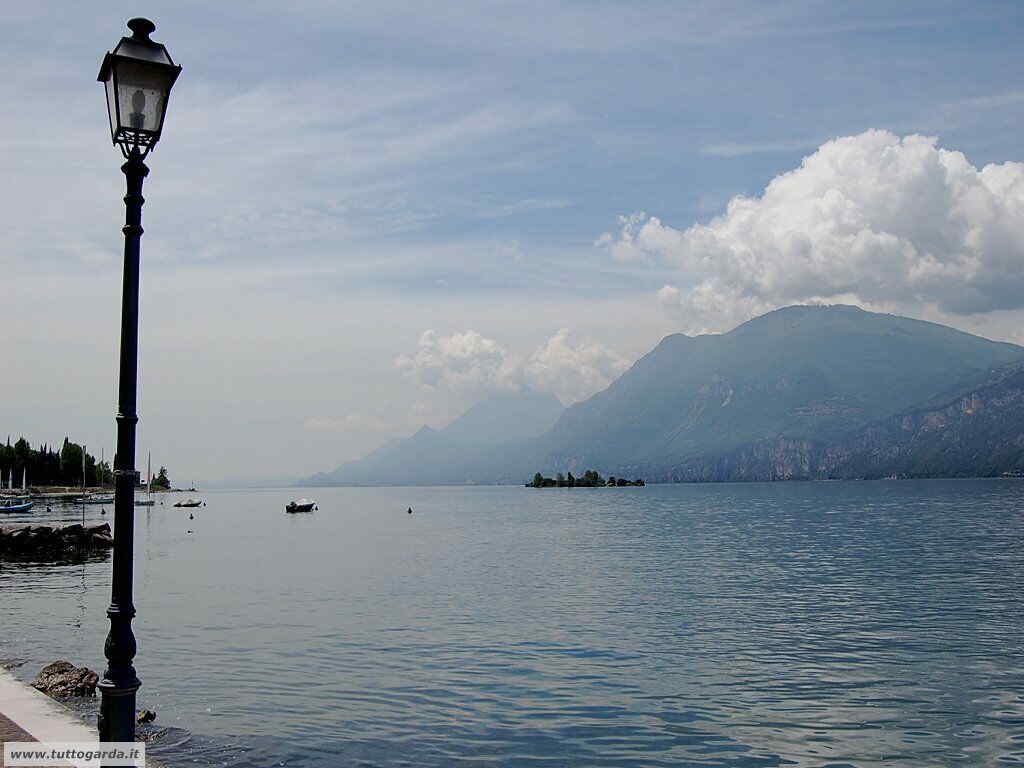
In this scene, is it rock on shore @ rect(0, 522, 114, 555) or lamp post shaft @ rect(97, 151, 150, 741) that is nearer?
lamp post shaft @ rect(97, 151, 150, 741)

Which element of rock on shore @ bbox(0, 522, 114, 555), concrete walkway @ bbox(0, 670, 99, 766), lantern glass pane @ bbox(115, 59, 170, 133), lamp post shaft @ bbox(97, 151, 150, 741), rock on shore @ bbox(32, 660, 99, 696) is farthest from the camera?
rock on shore @ bbox(0, 522, 114, 555)

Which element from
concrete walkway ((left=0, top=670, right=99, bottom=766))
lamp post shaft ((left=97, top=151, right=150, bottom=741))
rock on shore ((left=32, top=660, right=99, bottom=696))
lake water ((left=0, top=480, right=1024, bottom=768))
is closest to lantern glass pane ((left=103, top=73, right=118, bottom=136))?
lamp post shaft ((left=97, top=151, right=150, bottom=741))

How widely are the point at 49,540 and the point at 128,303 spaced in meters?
85.9

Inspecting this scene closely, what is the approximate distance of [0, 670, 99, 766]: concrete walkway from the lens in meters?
15.4

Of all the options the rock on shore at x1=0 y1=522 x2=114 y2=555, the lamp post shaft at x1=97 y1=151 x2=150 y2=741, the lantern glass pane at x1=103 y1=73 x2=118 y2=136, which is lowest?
the rock on shore at x1=0 y1=522 x2=114 y2=555

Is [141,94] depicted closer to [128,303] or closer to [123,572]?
[128,303]

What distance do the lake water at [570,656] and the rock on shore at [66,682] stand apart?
1.74m

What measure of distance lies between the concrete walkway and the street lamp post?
4.91m

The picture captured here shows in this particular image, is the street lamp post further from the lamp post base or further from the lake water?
the lake water

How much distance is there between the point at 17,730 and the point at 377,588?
39.3 m

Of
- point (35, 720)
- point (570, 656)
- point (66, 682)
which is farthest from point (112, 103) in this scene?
point (570, 656)

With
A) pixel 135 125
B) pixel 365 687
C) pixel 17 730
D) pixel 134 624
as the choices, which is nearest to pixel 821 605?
pixel 365 687

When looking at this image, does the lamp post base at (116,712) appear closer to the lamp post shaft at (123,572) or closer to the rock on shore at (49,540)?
the lamp post shaft at (123,572)

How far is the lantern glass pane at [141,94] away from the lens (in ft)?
35.1
